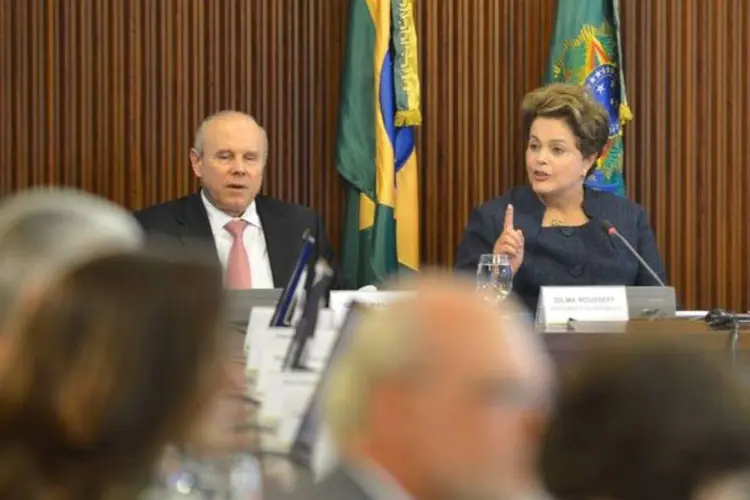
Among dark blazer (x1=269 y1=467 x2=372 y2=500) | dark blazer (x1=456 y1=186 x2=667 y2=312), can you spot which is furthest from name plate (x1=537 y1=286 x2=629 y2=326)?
dark blazer (x1=269 y1=467 x2=372 y2=500)

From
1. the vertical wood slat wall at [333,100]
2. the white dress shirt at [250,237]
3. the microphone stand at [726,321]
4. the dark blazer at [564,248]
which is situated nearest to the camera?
the microphone stand at [726,321]

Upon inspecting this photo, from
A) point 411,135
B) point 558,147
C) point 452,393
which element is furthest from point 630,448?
point 411,135

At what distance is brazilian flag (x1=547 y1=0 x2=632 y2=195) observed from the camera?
19.2 ft

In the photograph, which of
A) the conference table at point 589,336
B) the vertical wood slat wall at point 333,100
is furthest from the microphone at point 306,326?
the vertical wood slat wall at point 333,100

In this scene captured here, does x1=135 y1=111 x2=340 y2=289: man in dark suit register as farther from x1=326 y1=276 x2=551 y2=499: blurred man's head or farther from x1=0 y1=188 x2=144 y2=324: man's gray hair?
x1=326 y1=276 x2=551 y2=499: blurred man's head

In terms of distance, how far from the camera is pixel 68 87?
6.15 metres

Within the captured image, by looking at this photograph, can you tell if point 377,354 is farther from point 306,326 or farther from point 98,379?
point 306,326

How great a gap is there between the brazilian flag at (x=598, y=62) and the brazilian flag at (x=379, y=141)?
26.7 inches

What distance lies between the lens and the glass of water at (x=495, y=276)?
418 cm

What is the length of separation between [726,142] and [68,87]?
3157mm

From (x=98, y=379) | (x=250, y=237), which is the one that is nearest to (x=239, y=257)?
(x=250, y=237)

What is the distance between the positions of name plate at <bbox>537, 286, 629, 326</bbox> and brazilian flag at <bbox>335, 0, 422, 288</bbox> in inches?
70.1

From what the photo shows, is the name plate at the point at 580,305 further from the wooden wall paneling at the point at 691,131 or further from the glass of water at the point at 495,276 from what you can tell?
the wooden wall paneling at the point at 691,131

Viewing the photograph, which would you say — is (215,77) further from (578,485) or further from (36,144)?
(578,485)
